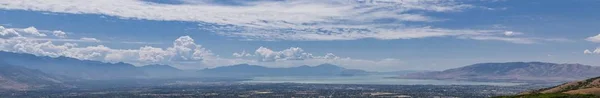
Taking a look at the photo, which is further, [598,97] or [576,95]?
[576,95]

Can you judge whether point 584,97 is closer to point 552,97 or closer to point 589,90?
point 552,97

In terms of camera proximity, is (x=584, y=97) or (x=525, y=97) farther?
(x=525, y=97)

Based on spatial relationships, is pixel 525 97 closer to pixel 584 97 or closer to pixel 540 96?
pixel 540 96

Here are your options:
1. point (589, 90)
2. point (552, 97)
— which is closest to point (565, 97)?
point (552, 97)

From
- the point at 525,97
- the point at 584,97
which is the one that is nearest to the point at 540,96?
A: the point at 525,97

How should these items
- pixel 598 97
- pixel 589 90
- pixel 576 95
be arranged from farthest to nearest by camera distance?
pixel 589 90 < pixel 576 95 < pixel 598 97

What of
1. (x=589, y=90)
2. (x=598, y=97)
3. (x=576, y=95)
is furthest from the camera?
(x=589, y=90)

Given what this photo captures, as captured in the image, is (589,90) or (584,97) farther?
(589,90)

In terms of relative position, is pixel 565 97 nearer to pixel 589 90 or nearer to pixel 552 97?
pixel 552 97
